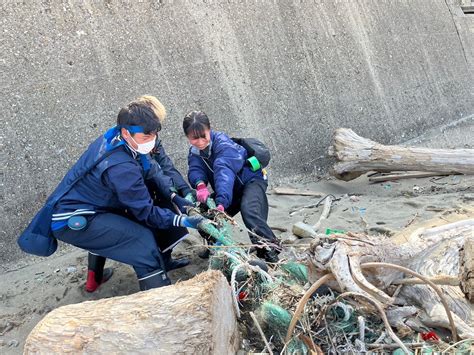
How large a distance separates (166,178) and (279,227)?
4.25 ft

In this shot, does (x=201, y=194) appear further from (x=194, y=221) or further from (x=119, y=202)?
(x=119, y=202)

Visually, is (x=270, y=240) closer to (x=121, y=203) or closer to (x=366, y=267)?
(x=121, y=203)

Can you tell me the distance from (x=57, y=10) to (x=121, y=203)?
86.7 inches

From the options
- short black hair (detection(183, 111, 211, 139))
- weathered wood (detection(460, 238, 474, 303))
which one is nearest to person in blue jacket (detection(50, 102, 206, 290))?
short black hair (detection(183, 111, 211, 139))

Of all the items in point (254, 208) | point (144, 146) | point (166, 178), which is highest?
point (144, 146)

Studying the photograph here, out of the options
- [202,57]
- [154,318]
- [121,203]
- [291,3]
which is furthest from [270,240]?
[291,3]

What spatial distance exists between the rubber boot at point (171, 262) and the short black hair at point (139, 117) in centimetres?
100

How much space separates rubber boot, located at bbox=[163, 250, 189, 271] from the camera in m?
3.56

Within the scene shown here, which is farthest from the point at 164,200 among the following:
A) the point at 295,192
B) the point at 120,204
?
the point at 295,192

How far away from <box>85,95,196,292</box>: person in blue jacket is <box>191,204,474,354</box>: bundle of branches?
2.67 ft

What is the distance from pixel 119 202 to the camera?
3156 millimetres

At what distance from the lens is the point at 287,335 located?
2.07 meters

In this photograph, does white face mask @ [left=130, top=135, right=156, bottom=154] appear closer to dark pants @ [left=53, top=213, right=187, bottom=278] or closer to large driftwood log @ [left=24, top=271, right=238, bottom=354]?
dark pants @ [left=53, top=213, right=187, bottom=278]

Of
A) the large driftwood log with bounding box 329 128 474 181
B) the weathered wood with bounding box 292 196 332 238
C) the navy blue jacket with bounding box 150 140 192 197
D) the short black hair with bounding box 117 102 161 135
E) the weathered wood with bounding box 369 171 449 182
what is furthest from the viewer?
the weathered wood with bounding box 369 171 449 182
